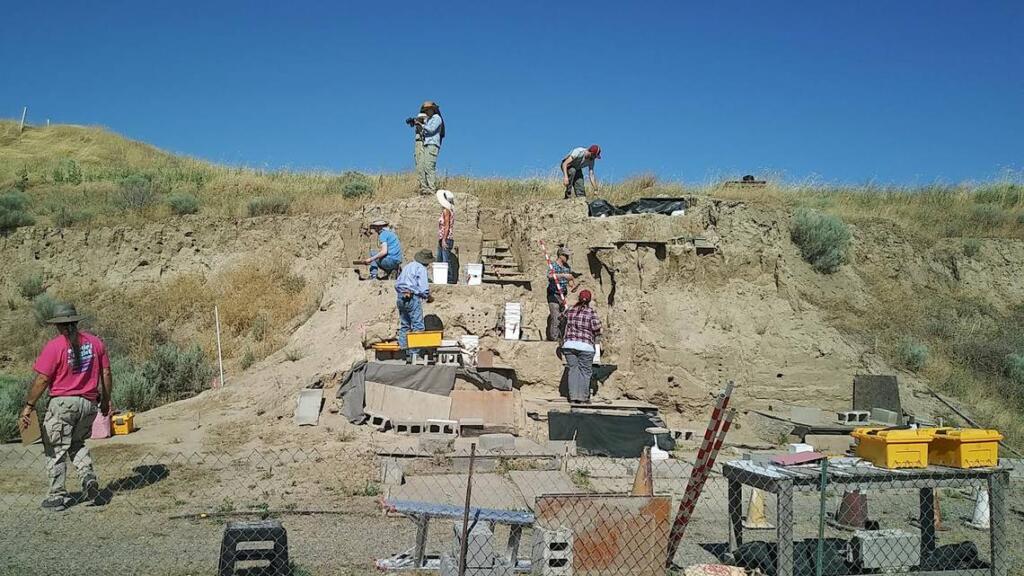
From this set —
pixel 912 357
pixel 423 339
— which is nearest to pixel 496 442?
pixel 423 339

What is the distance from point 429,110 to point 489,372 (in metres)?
6.31

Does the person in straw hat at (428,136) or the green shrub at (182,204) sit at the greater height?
the person in straw hat at (428,136)

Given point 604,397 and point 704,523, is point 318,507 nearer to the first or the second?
point 704,523

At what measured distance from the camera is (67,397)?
7441mm

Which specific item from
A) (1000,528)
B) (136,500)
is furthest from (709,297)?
(136,500)

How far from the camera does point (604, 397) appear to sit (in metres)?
12.2

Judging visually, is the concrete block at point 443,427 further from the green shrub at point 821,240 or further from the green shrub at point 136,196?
the green shrub at point 136,196

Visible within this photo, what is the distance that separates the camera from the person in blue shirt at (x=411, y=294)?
11.5 m

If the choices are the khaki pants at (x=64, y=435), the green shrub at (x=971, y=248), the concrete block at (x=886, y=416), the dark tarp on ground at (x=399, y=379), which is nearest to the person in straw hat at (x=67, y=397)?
the khaki pants at (x=64, y=435)

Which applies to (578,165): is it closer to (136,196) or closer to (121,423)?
(121,423)

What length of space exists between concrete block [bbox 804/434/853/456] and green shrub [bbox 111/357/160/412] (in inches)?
422

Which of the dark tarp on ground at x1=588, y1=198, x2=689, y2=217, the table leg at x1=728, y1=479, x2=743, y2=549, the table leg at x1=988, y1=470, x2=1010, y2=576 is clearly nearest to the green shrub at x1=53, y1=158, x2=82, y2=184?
the dark tarp on ground at x1=588, y1=198, x2=689, y2=217

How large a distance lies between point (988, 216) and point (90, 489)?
2246 centimetres

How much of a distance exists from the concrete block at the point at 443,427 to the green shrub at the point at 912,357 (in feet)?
30.1
